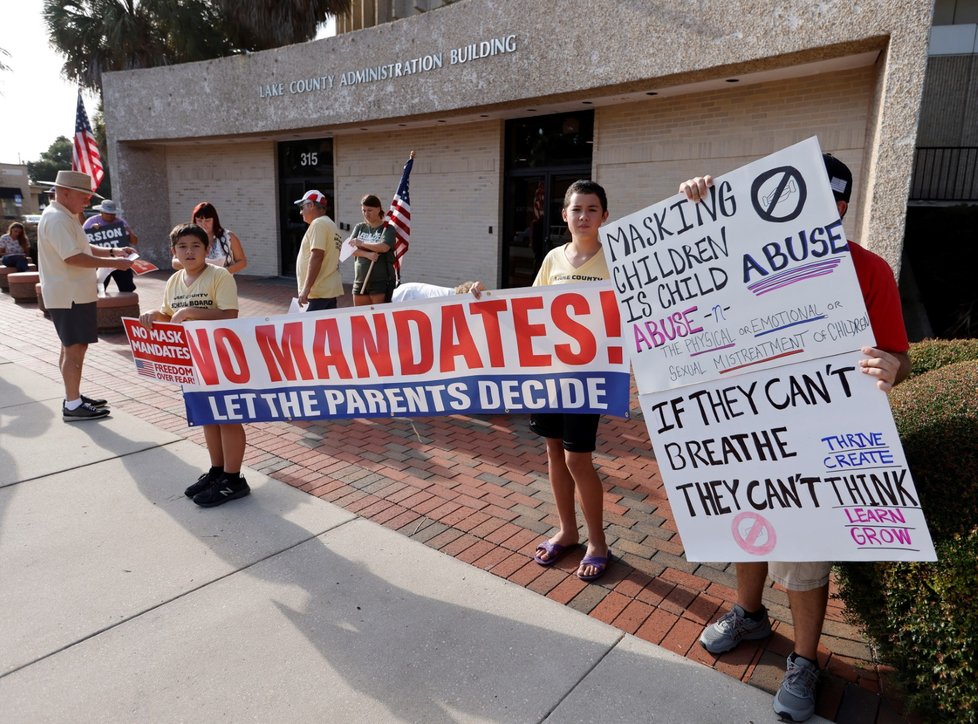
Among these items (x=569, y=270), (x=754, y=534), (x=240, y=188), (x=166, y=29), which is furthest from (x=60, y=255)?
(x=166, y=29)

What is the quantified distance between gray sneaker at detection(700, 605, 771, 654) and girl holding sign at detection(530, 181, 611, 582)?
0.65m

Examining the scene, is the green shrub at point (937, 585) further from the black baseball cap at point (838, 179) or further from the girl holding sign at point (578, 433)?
the girl holding sign at point (578, 433)

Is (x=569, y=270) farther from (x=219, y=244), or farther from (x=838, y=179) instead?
(x=219, y=244)

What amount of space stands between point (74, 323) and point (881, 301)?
5846 mm

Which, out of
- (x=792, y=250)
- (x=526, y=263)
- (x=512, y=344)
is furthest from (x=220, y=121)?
(x=792, y=250)

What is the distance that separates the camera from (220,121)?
48.1 ft

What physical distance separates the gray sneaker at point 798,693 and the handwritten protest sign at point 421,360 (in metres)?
1.17

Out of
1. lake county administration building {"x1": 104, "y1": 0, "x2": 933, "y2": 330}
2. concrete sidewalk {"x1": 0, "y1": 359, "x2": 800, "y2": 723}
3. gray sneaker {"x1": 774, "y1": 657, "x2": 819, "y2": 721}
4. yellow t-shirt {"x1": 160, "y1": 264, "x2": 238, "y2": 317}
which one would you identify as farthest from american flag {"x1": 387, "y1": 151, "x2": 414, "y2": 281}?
gray sneaker {"x1": 774, "y1": 657, "x2": 819, "y2": 721}

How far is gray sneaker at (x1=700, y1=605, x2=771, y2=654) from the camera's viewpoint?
2615mm

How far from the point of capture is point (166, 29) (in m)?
19.8

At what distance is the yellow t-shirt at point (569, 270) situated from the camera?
3031 millimetres

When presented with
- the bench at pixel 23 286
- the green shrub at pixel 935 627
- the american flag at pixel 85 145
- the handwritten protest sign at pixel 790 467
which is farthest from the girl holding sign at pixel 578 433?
the american flag at pixel 85 145

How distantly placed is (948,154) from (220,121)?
1543 cm

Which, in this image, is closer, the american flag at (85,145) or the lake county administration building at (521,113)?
the lake county administration building at (521,113)
